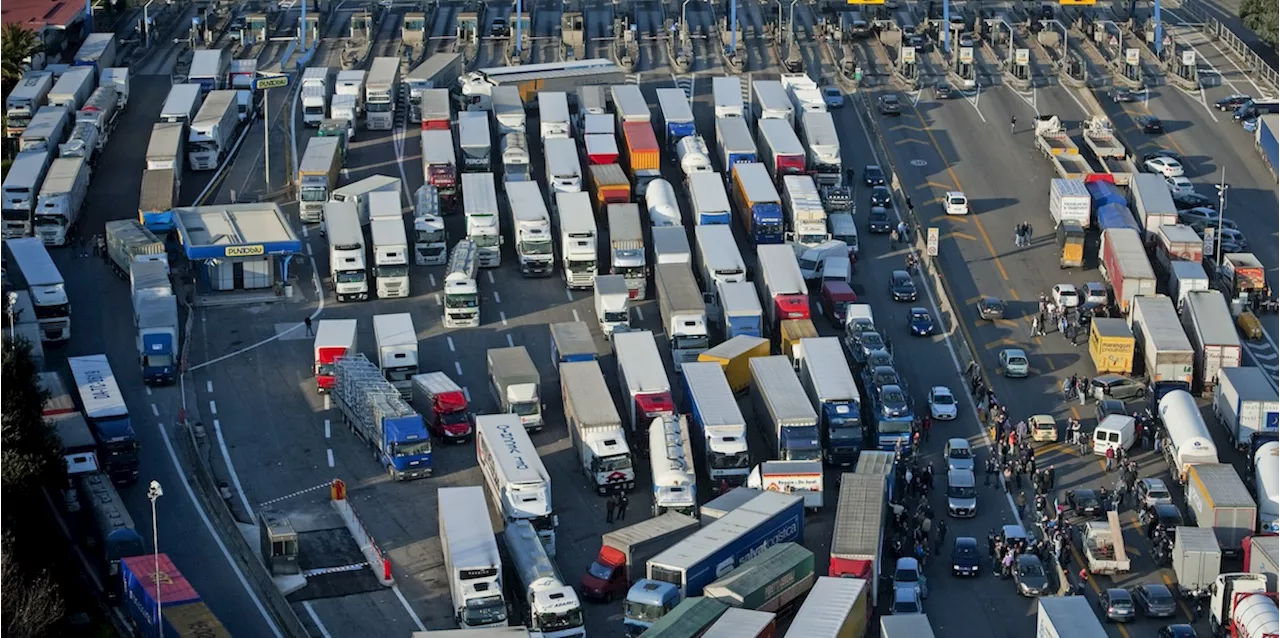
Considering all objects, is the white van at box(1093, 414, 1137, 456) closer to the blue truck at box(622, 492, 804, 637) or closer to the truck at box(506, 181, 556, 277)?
the blue truck at box(622, 492, 804, 637)

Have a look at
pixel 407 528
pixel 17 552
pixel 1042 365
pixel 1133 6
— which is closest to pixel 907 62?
pixel 1133 6

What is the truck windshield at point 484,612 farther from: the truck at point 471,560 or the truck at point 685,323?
the truck at point 685,323

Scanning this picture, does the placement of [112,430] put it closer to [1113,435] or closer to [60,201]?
[60,201]

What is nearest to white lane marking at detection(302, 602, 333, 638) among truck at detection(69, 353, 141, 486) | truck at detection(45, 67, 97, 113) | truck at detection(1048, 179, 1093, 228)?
truck at detection(69, 353, 141, 486)

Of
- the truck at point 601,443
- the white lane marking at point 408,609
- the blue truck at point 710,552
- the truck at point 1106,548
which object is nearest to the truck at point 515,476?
the truck at point 601,443

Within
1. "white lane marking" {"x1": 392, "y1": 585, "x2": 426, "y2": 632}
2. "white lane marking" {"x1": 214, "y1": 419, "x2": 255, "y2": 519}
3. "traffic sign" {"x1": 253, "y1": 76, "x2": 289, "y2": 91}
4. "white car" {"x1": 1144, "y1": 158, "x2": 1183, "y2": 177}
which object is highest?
"traffic sign" {"x1": 253, "y1": 76, "x2": 289, "y2": 91}

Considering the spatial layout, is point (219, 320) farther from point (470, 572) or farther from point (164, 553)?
point (470, 572)
